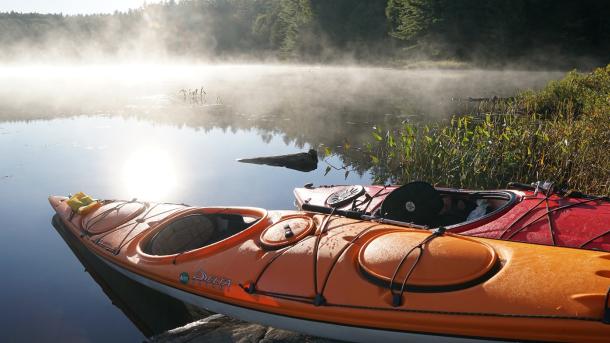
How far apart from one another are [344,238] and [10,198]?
A: 8.75 meters

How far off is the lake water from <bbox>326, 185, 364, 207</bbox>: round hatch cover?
2343 millimetres

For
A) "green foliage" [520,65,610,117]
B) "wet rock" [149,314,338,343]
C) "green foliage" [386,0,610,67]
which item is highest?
"green foliage" [386,0,610,67]

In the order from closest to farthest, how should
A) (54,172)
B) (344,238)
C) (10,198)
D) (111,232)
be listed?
(344,238) < (111,232) < (10,198) < (54,172)

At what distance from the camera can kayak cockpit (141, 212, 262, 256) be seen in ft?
19.8

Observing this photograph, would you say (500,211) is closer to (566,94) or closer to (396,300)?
(396,300)

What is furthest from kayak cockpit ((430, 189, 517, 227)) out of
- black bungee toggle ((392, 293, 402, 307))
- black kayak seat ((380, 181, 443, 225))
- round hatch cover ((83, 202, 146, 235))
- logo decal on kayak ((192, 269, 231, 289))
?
round hatch cover ((83, 202, 146, 235))

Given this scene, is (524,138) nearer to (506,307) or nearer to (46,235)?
(506,307)

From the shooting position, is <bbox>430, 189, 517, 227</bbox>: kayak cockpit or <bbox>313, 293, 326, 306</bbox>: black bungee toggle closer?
<bbox>313, 293, 326, 306</bbox>: black bungee toggle

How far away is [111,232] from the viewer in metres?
6.64

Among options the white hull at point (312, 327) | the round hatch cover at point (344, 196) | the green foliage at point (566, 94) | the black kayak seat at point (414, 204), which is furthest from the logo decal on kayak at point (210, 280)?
the green foliage at point (566, 94)

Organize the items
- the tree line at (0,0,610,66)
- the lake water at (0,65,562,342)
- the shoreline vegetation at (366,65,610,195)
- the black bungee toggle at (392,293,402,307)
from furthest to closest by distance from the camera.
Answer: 1. the tree line at (0,0,610,66)
2. the shoreline vegetation at (366,65,610,195)
3. the lake water at (0,65,562,342)
4. the black bungee toggle at (392,293,402,307)

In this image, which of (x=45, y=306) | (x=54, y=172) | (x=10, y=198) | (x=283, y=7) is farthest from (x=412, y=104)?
(x=283, y=7)

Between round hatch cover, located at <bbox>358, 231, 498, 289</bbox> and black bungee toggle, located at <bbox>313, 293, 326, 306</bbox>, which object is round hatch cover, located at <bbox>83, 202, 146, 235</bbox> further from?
round hatch cover, located at <bbox>358, 231, 498, 289</bbox>

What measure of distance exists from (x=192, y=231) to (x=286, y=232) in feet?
6.05
